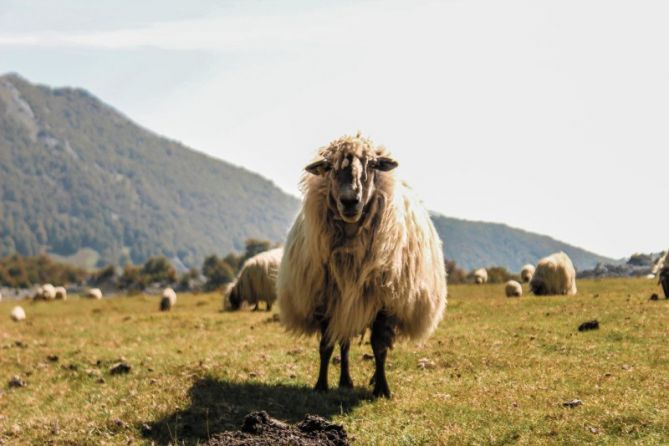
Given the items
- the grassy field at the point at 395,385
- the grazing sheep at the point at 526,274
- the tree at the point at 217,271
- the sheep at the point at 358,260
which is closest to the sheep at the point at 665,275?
the grassy field at the point at 395,385

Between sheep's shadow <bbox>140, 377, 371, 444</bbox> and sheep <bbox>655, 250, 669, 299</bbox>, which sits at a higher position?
sheep <bbox>655, 250, 669, 299</bbox>

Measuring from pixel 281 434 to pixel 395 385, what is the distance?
4407 millimetres

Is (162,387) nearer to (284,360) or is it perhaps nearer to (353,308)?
(284,360)

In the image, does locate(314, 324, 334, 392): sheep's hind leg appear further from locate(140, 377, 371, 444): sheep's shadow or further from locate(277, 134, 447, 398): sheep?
locate(140, 377, 371, 444): sheep's shadow

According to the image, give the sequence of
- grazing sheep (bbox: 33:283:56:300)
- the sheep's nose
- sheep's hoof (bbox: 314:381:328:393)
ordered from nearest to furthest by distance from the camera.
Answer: the sheep's nose, sheep's hoof (bbox: 314:381:328:393), grazing sheep (bbox: 33:283:56:300)

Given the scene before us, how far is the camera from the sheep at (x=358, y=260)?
11211mm

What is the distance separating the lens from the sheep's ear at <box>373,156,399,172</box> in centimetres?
1146

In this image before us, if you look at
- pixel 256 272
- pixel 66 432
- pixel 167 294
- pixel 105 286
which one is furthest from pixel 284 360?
pixel 105 286

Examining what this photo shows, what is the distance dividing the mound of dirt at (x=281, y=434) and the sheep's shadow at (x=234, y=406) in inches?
42.5

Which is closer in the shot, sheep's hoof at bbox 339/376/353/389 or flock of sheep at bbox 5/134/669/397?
flock of sheep at bbox 5/134/669/397

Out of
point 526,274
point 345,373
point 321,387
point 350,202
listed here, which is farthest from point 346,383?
point 526,274

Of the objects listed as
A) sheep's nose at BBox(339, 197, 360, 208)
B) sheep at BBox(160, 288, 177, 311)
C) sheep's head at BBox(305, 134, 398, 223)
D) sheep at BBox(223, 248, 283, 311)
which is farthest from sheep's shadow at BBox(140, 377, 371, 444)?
sheep at BBox(160, 288, 177, 311)

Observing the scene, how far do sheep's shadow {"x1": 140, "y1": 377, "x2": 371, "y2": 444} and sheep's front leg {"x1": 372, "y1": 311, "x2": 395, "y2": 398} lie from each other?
0.86 ft

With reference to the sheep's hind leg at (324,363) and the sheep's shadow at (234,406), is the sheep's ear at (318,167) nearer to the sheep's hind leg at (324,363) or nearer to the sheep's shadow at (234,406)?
the sheep's hind leg at (324,363)
